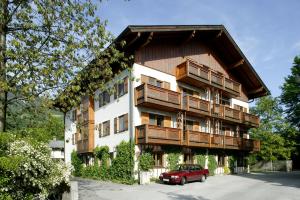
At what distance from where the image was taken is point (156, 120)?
3123cm

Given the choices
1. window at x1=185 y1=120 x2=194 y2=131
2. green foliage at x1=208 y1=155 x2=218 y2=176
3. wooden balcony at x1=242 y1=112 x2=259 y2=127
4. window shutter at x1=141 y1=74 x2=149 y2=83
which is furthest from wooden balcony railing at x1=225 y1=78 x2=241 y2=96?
window shutter at x1=141 y1=74 x2=149 y2=83

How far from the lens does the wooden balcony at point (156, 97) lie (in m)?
28.3

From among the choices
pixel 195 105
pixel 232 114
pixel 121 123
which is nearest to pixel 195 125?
pixel 195 105

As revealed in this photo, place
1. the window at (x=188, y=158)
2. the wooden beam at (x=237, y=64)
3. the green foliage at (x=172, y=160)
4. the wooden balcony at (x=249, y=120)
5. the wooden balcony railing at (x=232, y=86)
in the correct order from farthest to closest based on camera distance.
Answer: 1. the wooden balcony at (x=249, y=120)
2. the wooden beam at (x=237, y=64)
3. the wooden balcony railing at (x=232, y=86)
4. the window at (x=188, y=158)
5. the green foliage at (x=172, y=160)

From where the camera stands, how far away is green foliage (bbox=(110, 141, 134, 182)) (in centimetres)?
2909

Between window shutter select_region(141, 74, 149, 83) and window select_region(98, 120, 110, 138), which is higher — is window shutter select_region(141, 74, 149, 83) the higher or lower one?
the higher one

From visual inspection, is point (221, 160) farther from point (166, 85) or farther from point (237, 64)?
point (166, 85)

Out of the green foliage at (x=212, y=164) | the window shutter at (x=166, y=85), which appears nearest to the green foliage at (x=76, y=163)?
the green foliage at (x=212, y=164)

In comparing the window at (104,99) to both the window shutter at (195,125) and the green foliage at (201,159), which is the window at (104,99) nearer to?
the window shutter at (195,125)

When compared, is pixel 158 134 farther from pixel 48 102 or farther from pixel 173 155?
pixel 48 102

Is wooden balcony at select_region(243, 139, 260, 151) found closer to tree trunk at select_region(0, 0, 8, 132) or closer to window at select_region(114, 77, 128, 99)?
window at select_region(114, 77, 128, 99)

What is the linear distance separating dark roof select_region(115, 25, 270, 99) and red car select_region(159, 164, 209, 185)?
988 cm

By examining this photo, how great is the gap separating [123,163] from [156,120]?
434cm

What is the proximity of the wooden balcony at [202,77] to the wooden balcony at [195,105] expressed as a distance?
1.75 meters
